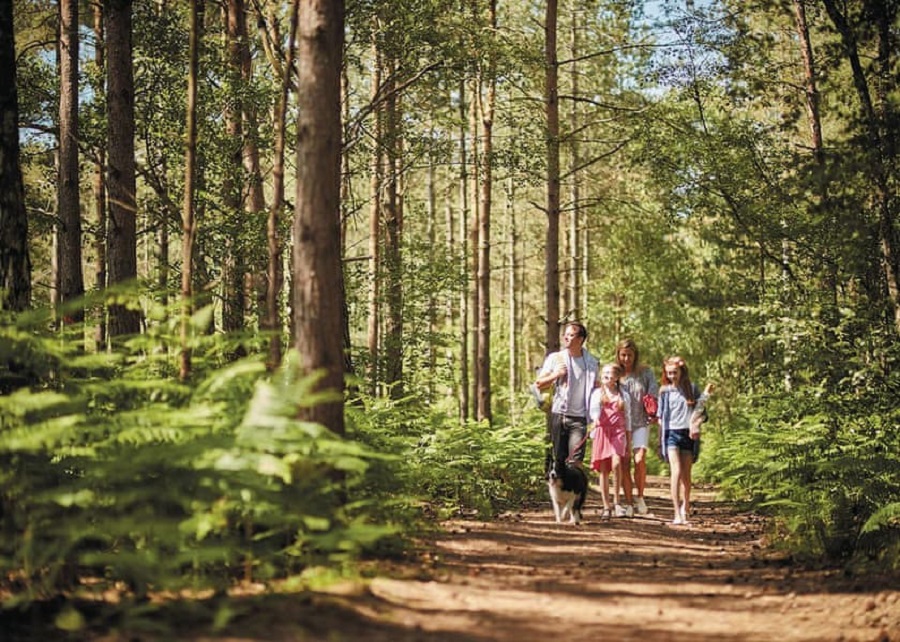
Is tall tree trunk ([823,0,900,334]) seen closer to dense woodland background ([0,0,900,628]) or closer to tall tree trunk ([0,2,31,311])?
dense woodland background ([0,0,900,628])

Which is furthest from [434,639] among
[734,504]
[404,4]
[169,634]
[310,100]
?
[404,4]

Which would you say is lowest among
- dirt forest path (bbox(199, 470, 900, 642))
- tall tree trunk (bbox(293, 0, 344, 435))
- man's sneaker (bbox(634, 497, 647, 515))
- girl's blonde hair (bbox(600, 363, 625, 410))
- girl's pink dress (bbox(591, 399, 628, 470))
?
man's sneaker (bbox(634, 497, 647, 515))

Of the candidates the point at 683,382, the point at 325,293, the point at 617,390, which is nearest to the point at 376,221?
the point at 617,390

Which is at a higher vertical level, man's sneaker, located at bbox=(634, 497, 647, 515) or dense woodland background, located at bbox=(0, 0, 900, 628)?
dense woodland background, located at bbox=(0, 0, 900, 628)

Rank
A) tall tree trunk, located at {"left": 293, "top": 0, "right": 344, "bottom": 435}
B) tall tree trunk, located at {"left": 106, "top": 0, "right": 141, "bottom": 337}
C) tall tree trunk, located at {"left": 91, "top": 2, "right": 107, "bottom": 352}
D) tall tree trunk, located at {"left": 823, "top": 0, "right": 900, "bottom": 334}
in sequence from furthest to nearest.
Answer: tall tree trunk, located at {"left": 91, "top": 2, "right": 107, "bottom": 352}, tall tree trunk, located at {"left": 106, "top": 0, "right": 141, "bottom": 337}, tall tree trunk, located at {"left": 823, "top": 0, "right": 900, "bottom": 334}, tall tree trunk, located at {"left": 293, "top": 0, "right": 344, "bottom": 435}

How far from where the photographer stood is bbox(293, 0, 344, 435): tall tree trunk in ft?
24.8

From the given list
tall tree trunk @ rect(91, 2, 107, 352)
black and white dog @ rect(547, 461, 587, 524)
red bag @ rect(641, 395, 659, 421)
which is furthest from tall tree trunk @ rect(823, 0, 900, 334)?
tall tree trunk @ rect(91, 2, 107, 352)

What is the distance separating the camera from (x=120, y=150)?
12.3 metres

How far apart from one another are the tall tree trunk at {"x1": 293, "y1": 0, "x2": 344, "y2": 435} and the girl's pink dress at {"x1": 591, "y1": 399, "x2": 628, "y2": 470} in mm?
5351

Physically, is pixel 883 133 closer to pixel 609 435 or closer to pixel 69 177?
pixel 609 435

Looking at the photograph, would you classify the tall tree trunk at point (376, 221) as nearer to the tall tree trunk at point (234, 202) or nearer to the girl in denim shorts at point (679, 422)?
the tall tree trunk at point (234, 202)

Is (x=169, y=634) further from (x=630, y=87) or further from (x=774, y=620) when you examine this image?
(x=630, y=87)

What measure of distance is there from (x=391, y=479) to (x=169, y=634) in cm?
318

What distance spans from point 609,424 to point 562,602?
5859 millimetres
